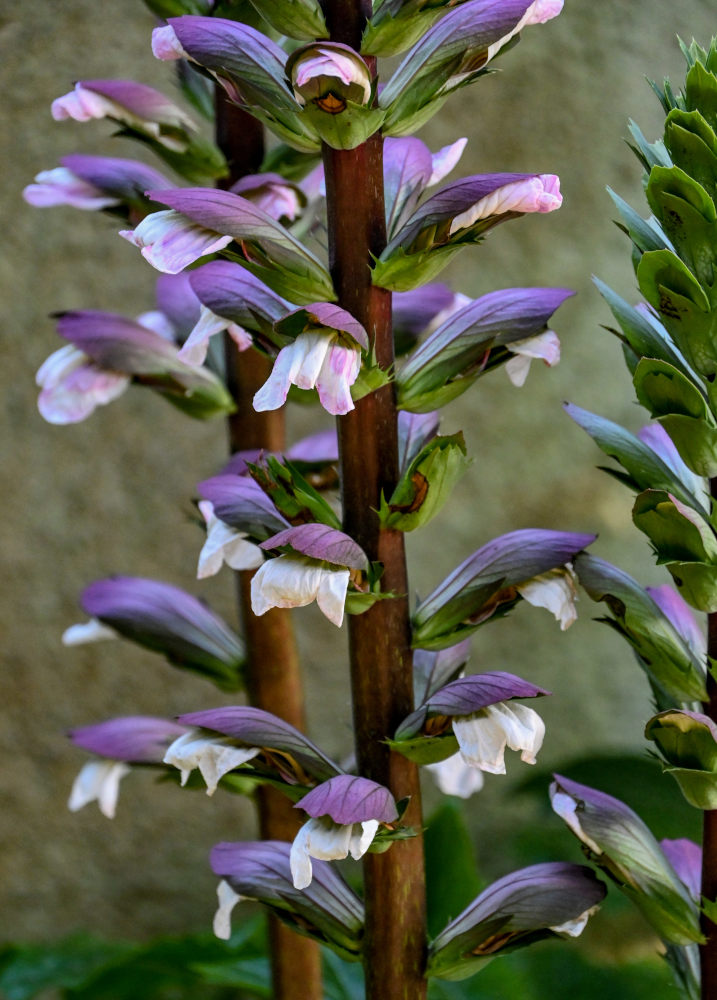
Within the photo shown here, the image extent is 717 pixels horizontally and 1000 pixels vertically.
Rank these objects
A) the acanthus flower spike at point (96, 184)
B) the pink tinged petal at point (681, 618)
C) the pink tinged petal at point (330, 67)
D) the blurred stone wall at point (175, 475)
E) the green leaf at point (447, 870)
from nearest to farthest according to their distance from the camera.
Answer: the pink tinged petal at point (330, 67), the pink tinged petal at point (681, 618), the acanthus flower spike at point (96, 184), the green leaf at point (447, 870), the blurred stone wall at point (175, 475)

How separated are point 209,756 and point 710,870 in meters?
0.22

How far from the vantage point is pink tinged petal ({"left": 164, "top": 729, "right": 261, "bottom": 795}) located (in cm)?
45

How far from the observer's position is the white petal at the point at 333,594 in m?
0.39

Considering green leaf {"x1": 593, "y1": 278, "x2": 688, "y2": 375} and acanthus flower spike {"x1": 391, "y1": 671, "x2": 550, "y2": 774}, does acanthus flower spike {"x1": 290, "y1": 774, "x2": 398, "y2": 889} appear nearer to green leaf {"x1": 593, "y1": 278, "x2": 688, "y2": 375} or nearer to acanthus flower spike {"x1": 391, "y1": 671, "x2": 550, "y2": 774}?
acanthus flower spike {"x1": 391, "y1": 671, "x2": 550, "y2": 774}

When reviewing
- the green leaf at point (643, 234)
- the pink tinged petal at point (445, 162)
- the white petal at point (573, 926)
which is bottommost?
the white petal at point (573, 926)

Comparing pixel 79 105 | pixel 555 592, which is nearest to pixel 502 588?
pixel 555 592

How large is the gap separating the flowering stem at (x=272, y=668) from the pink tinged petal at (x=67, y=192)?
8 centimetres

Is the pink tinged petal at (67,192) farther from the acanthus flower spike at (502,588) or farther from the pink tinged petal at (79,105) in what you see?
the acanthus flower spike at (502,588)

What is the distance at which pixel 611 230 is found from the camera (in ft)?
3.41

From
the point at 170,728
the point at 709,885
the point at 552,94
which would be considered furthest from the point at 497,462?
the point at 709,885

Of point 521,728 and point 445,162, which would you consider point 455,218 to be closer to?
point 445,162

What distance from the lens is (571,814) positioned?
0.45 m

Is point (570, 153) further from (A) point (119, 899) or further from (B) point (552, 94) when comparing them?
(A) point (119, 899)

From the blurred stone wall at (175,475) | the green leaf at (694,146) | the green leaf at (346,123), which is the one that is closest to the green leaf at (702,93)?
the green leaf at (694,146)
